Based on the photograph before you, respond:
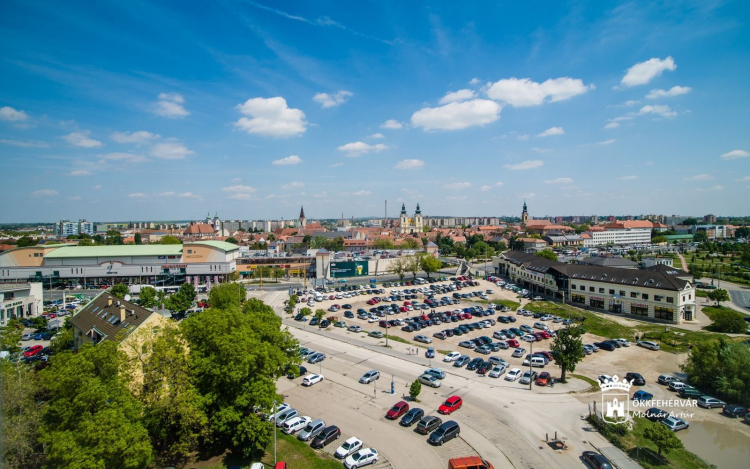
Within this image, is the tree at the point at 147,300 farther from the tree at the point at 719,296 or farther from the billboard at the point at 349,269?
the tree at the point at 719,296

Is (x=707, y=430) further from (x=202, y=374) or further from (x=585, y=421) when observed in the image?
(x=202, y=374)

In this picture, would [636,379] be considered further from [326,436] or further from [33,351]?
[33,351]

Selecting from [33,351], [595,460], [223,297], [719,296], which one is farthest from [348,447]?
[719,296]

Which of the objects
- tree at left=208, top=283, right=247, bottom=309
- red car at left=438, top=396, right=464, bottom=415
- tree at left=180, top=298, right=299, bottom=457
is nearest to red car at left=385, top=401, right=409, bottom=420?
red car at left=438, top=396, right=464, bottom=415

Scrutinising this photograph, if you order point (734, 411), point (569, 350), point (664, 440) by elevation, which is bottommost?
point (734, 411)

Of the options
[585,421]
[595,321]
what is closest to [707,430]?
[585,421]

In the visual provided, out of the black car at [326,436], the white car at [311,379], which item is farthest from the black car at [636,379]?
the white car at [311,379]
